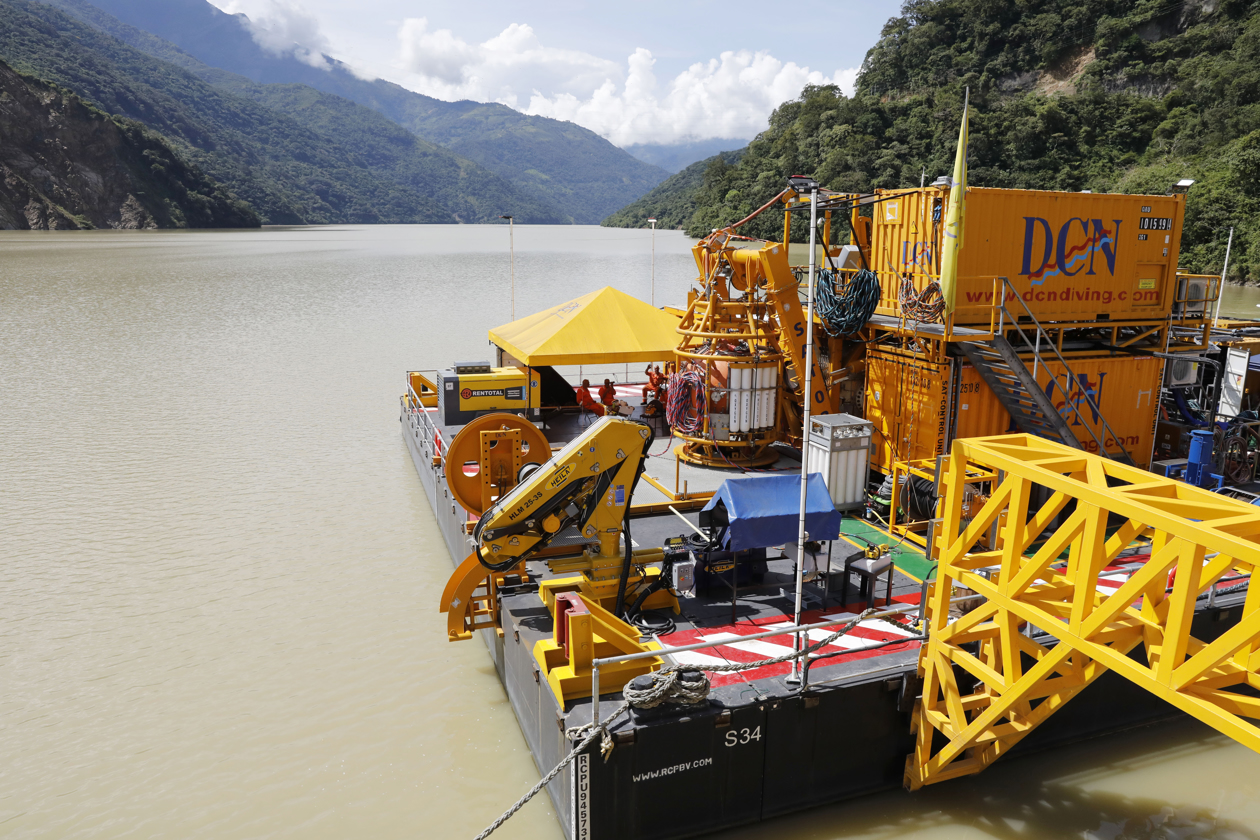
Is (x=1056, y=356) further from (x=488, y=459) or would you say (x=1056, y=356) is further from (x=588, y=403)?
(x=588, y=403)

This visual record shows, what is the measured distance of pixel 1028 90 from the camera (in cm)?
9312

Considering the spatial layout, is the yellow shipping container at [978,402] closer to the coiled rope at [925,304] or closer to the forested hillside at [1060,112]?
the coiled rope at [925,304]

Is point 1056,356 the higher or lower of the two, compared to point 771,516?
higher

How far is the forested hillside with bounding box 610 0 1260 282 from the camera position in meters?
54.8

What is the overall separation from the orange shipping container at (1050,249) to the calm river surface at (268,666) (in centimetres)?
718

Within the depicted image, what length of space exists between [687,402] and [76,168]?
11922cm

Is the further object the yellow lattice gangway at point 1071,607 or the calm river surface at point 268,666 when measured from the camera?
the calm river surface at point 268,666

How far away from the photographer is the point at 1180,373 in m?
15.4

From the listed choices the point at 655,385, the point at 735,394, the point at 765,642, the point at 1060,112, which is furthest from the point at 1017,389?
the point at 1060,112

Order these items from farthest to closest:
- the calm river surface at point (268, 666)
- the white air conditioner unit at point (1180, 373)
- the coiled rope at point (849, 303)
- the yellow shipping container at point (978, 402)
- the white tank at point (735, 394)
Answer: the white air conditioner unit at point (1180, 373) → the white tank at point (735, 394) → the coiled rope at point (849, 303) → the yellow shipping container at point (978, 402) → the calm river surface at point (268, 666)

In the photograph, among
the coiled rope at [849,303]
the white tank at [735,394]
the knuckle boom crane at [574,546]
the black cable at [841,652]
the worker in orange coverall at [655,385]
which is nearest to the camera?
the black cable at [841,652]

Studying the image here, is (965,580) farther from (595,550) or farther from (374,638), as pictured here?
(374,638)

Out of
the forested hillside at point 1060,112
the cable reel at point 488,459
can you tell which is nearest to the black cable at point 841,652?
the cable reel at point 488,459

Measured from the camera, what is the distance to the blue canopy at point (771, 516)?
31.3 feet
